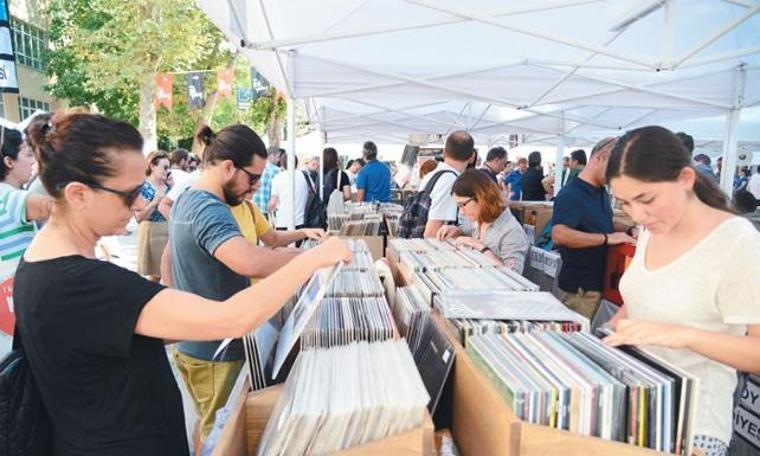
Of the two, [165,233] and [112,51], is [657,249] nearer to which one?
[165,233]

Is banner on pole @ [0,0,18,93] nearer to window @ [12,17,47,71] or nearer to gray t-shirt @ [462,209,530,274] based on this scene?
gray t-shirt @ [462,209,530,274]

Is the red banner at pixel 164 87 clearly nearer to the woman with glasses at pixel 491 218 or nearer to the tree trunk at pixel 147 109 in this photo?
the tree trunk at pixel 147 109

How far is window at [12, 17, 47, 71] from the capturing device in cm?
2434

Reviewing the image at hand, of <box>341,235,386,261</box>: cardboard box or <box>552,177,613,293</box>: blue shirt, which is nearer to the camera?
<box>552,177,613,293</box>: blue shirt

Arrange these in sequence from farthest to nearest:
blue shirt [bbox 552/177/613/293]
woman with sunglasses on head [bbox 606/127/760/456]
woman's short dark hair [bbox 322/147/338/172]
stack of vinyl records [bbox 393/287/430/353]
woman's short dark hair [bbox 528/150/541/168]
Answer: woman's short dark hair [bbox 528/150/541/168] < woman's short dark hair [bbox 322/147/338/172] < blue shirt [bbox 552/177/613/293] < stack of vinyl records [bbox 393/287/430/353] < woman with sunglasses on head [bbox 606/127/760/456]

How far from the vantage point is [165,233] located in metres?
5.52

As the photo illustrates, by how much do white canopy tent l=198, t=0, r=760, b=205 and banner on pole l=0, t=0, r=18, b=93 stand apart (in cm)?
143

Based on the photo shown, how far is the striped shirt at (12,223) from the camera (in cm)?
296

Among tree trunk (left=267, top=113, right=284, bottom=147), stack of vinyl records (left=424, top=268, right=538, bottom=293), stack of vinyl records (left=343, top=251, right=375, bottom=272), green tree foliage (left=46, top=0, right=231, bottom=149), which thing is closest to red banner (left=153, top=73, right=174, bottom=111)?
green tree foliage (left=46, top=0, right=231, bottom=149)

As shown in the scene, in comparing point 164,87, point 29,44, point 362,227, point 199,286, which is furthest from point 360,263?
point 29,44

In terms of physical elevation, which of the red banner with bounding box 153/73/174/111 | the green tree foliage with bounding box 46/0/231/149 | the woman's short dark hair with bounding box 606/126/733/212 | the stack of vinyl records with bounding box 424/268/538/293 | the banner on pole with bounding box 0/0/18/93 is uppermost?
the green tree foliage with bounding box 46/0/231/149

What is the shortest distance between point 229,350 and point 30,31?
30.7 meters

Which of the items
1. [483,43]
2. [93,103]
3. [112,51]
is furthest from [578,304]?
[93,103]

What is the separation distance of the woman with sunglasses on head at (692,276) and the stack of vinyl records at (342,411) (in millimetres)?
541
